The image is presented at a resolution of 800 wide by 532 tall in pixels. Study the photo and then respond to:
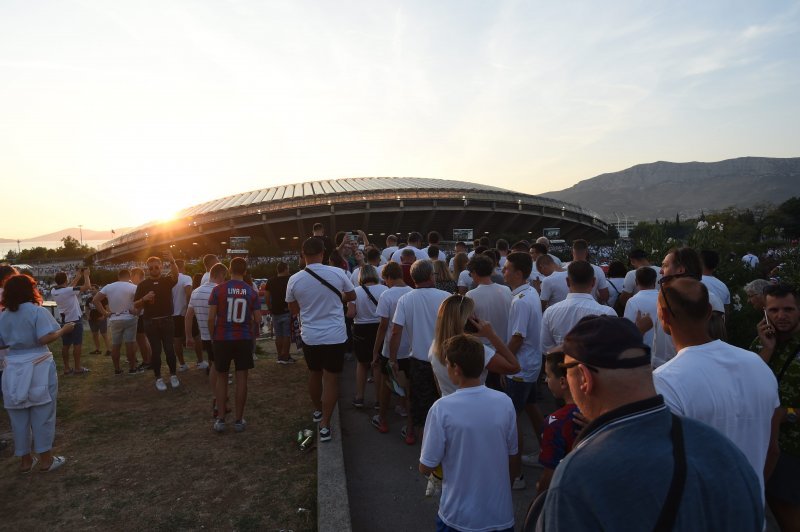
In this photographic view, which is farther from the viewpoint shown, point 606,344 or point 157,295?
point 157,295

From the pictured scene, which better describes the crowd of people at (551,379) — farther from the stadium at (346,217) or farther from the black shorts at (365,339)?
the stadium at (346,217)

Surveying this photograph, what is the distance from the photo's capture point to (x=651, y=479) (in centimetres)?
114

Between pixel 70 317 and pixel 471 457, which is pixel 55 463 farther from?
pixel 70 317

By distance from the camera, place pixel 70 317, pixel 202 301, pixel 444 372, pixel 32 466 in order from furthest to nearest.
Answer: pixel 70 317, pixel 202 301, pixel 32 466, pixel 444 372

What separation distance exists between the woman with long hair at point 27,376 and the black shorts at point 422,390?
3.76 m

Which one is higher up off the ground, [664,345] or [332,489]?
[664,345]

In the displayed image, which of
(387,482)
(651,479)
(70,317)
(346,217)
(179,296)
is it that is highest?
(346,217)

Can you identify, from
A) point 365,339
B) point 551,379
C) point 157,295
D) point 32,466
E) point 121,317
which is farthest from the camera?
point 121,317

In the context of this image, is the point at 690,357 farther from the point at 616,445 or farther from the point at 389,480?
the point at 389,480

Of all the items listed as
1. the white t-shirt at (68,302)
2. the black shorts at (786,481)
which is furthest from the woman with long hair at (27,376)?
the black shorts at (786,481)

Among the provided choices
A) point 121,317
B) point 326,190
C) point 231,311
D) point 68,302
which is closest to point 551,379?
point 231,311

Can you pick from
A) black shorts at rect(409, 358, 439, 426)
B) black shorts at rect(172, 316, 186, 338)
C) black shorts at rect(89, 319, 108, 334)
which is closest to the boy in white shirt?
black shorts at rect(409, 358, 439, 426)

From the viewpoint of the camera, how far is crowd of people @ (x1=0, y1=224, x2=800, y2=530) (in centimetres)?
118

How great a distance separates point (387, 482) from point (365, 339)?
2.05 m
